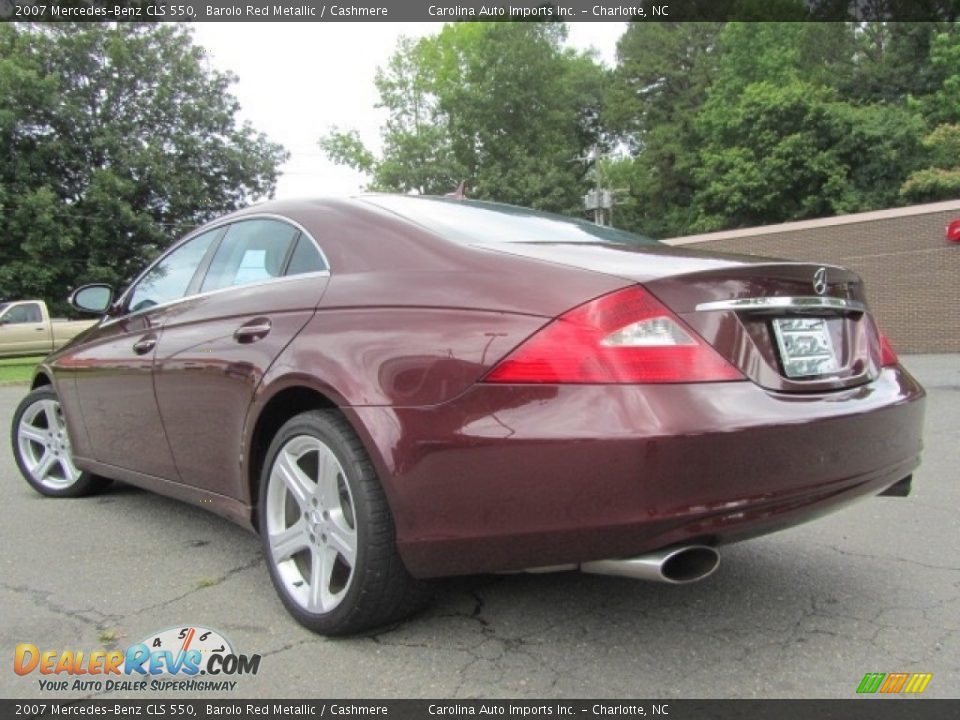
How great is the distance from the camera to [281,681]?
233cm

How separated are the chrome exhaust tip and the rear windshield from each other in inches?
43.9

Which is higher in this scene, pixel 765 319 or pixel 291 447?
pixel 765 319

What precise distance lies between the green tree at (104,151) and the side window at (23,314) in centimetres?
731

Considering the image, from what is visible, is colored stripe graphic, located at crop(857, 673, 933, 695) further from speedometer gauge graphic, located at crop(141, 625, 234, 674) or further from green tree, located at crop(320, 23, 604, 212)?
green tree, located at crop(320, 23, 604, 212)

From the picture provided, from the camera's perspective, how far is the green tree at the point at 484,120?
135 feet

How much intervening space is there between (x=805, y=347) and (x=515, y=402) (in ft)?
3.01

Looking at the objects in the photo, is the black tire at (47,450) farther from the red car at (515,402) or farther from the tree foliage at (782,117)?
the tree foliage at (782,117)

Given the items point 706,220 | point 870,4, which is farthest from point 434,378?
point 870,4

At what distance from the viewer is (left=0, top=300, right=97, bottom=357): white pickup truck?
19.9 meters

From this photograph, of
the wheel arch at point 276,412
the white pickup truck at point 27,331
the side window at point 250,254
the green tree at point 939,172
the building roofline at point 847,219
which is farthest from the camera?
the green tree at point 939,172

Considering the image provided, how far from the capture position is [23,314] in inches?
798

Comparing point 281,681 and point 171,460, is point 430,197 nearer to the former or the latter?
point 171,460

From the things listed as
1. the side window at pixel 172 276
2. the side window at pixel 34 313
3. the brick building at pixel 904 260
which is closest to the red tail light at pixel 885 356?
the side window at pixel 172 276
